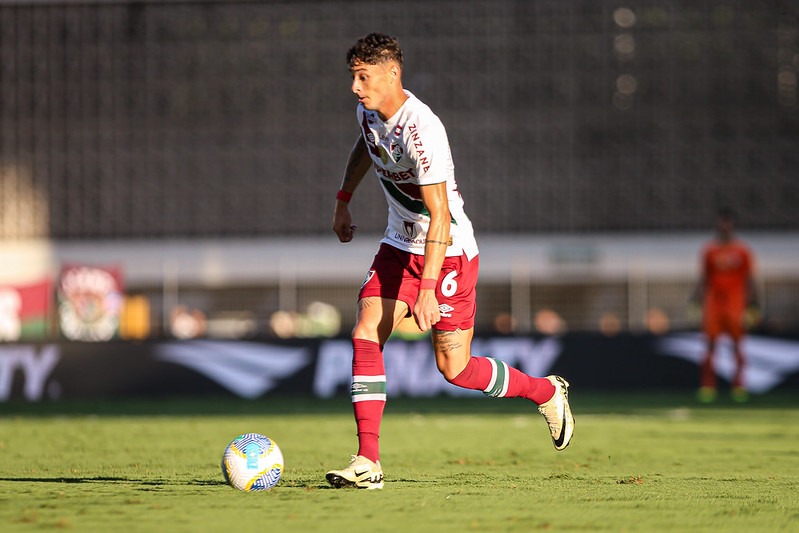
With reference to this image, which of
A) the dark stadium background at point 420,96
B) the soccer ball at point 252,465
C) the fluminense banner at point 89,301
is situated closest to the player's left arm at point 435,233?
the soccer ball at point 252,465

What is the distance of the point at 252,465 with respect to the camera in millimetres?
6164

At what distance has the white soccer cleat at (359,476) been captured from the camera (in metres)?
6.14

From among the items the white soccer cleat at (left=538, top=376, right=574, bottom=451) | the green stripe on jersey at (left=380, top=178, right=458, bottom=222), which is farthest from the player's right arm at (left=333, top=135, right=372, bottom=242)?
the white soccer cleat at (left=538, top=376, right=574, bottom=451)

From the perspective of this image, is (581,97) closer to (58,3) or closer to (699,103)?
(699,103)

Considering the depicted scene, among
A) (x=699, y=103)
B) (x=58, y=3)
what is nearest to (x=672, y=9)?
(x=699, y=103)

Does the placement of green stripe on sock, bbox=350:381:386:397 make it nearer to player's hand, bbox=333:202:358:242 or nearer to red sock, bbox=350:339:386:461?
red sock, bbox=350:339:386:461

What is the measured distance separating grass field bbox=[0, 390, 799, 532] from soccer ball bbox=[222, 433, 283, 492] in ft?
0.29

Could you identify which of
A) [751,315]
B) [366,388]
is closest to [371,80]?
[366,388]

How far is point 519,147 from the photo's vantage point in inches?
1194

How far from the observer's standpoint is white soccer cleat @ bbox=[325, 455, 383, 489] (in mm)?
6141

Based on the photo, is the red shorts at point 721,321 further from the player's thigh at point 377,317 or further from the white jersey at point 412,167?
the player's thigh at point 377,317

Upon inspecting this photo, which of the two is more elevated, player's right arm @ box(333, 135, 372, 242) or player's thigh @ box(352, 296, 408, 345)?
player's right arm @ box(333, 135, 372, 242)

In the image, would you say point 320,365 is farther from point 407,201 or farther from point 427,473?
point 407,201

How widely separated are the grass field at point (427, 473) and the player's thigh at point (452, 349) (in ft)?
1.90
